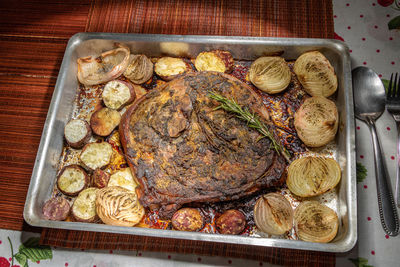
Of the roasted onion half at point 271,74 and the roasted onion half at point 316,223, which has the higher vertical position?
the roasted onion half at point 271,74

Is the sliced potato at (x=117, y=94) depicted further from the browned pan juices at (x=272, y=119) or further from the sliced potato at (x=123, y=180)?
the sliced potato at (x=123, y=180)

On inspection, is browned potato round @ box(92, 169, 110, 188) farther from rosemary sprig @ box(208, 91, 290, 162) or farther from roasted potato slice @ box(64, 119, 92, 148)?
rosemary sprig @ box(208, 91, 290, 162)

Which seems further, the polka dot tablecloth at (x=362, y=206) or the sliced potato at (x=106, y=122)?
the sliced potato at (x=106, y=122)

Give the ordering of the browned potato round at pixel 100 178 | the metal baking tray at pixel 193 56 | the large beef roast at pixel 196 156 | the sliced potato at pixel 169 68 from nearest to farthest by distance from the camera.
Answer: the metal baking tray at pixel 193 56 < the large beef roast at pixel 196 156 < the browned potato round at pixel 100 178 < the sliced potato at pixel 169 68

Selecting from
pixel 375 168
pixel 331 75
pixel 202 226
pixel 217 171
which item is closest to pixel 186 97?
pixel 217 171

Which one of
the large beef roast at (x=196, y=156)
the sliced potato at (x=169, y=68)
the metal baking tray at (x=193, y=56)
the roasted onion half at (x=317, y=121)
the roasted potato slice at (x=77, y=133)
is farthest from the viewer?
the sliced potato at (x=169, y=68)

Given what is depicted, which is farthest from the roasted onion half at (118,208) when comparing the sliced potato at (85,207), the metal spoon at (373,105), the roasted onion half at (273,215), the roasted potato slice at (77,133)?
the metal spoon at (373,105)

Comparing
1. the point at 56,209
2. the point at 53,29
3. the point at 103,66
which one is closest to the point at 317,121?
the point at 103,66

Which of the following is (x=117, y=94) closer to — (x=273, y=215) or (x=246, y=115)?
(x=246, y=115)
